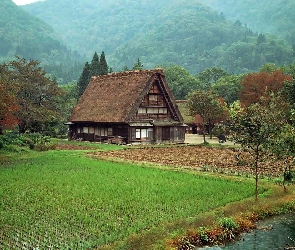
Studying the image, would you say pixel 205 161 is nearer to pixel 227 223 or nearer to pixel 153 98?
pixel 227 223

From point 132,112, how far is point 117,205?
25.2 meters

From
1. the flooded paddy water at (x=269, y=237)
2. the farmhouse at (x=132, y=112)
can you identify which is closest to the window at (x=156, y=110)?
the farmhouse at (x=132, y=112)

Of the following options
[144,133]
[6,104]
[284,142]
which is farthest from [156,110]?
[284,142]

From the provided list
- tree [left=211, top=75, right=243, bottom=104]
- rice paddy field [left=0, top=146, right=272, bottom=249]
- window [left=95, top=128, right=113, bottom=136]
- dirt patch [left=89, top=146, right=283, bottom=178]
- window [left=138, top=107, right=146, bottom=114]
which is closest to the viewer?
rice paddy field [left=0, top=146, right=272, bottom=249]

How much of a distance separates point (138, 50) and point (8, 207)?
586 ft

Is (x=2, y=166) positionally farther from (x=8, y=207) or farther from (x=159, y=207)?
(x=159, y=207)

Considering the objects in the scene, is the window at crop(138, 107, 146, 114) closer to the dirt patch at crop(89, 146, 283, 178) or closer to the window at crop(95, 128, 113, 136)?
the window at crop(95, 128, 113, 136)

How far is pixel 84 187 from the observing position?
51.2ft

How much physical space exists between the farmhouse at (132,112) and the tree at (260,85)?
50.8 feet

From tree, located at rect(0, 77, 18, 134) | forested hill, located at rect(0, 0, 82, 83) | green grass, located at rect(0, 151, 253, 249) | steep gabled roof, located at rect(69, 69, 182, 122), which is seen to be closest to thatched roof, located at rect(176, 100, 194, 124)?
steep gabled roof, located at rect(69, 69, 182, 122)

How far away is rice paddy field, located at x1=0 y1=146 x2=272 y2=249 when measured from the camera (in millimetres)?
9773

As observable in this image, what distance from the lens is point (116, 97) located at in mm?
40469

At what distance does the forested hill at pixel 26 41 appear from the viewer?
169 m

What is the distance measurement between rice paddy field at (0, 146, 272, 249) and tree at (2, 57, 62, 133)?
15.5 meters
